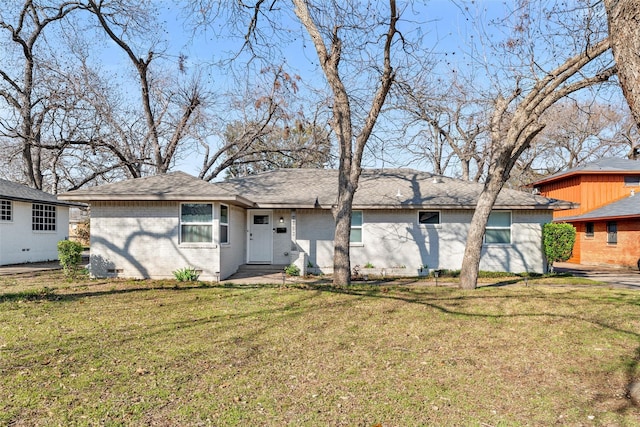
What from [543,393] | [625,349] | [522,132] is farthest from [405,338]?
[522,132]

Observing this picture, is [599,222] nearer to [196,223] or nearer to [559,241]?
[559,241]

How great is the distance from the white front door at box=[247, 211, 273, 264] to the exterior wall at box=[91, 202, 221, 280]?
12.6 feet

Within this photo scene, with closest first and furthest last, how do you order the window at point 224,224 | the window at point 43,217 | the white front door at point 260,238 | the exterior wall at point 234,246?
the window at point 224,224 → the exterior wall at point 234,246 → the white front door at point 260,238 → the window at point 43,217

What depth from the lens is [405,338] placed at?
637 centimetres

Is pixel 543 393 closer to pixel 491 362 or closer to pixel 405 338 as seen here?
pixel 491 362

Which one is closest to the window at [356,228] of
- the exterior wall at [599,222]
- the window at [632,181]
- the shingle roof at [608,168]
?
the exterior wall at [599,222]

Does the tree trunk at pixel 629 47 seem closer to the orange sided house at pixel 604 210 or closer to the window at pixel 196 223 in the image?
the window at pixel 196 223

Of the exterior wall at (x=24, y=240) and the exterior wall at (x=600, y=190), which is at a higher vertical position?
the exterior wall at (x=600, y=190)

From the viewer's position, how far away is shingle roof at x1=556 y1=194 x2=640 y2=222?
18478mm

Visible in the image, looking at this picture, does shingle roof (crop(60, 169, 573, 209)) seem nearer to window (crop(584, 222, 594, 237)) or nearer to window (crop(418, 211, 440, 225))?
window (crop(418, 211, 440, 225))

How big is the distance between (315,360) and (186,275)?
25.4 ft

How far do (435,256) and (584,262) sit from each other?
12.1 metres

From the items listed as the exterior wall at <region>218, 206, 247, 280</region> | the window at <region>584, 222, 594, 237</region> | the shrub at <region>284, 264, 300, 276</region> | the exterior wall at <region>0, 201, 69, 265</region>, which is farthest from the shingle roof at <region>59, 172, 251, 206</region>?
the window at <region>584, 222, 594, 237</region>

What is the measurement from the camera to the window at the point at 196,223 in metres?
12.3
